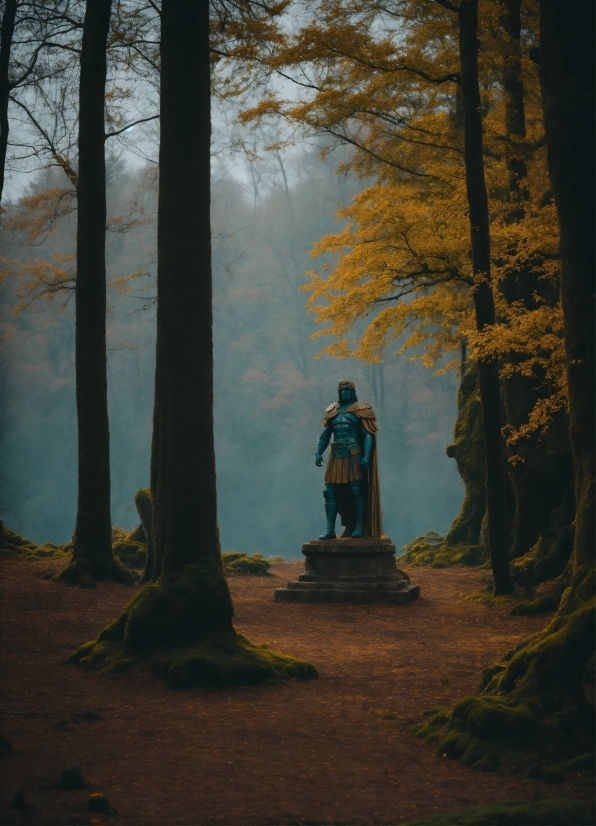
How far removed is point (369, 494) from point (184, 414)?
6.86 metres

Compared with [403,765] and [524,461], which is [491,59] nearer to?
[524,461]

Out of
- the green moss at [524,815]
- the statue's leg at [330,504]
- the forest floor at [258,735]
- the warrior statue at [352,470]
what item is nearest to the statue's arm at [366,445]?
the warrior statue at [352,470]

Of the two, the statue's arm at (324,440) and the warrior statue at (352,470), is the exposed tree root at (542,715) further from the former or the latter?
the statue's arm at (324,440)

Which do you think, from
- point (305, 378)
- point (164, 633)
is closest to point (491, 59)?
point (164, 633)

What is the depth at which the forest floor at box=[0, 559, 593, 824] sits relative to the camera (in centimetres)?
412

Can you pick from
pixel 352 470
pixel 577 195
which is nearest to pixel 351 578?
pixel 352 470

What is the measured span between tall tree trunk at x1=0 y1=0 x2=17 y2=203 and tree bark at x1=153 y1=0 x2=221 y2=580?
8.01 meters

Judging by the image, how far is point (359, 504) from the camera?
45.2 ft

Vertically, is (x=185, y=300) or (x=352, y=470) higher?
(x=185, y=300)

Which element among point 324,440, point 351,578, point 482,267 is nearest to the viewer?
point 482,267

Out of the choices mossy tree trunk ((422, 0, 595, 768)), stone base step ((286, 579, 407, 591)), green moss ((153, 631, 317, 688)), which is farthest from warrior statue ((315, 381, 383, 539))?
mossy tree trunk ((422, 0, 595, 768))

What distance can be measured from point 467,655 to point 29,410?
4039 centimetres

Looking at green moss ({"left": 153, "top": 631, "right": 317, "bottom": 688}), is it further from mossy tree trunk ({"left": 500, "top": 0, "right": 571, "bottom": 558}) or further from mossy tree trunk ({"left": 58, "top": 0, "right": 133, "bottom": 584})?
mossy tree trunk ({"left": 500, "top": 0, "right": 571, "bottom": 558})

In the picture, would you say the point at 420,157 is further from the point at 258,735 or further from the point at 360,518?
the point at 258,735
